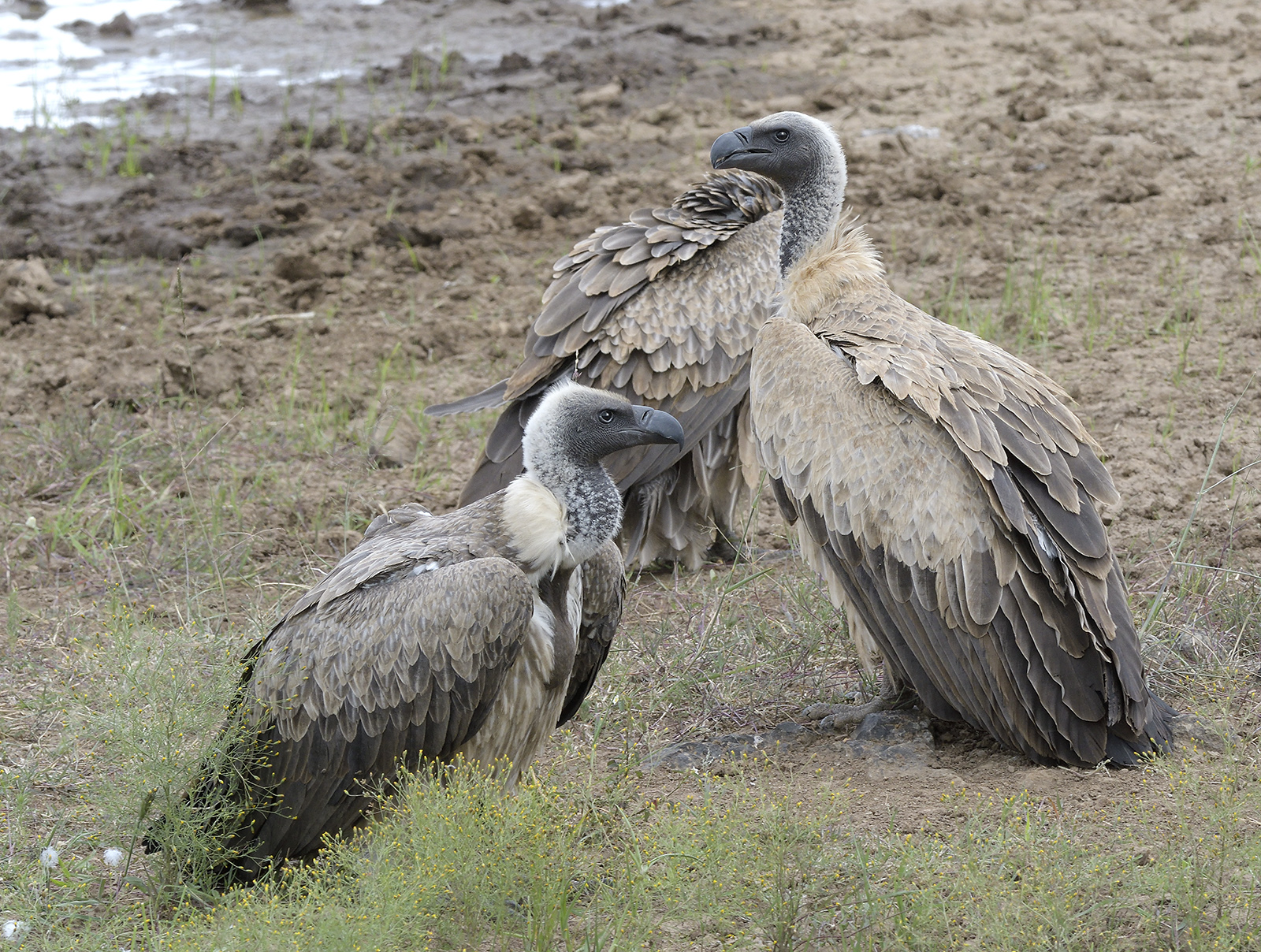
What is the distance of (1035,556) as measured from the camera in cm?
375

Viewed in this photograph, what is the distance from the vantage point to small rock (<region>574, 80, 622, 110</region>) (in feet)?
34.6

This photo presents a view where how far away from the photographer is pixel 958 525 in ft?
12.7

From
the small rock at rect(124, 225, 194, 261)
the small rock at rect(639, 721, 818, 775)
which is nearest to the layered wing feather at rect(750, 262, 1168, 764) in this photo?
the small rock at rect(639, 721, 818, 775)

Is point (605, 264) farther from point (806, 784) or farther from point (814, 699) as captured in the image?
point (806, 784)

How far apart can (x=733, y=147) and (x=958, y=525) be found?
200 centimetres

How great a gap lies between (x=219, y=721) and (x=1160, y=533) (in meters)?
3.54

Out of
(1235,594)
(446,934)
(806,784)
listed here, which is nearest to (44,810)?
(446,934)

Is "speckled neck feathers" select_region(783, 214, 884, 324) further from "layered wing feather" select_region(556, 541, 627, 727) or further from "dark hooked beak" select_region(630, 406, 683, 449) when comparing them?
"layered wing feather" select_region(556, 541, 627, 727)

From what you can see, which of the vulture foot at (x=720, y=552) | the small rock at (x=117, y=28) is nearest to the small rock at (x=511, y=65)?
the small rock at (x=117, y=28)

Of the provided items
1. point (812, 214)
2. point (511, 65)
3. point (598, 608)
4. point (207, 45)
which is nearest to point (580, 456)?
point (598, 608)

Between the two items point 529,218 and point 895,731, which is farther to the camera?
point 529,218

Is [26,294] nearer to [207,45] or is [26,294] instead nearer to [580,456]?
[580,456]

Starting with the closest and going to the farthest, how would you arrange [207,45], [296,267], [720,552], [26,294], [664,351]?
[664,351]
[720,552]
[26,294]
[296,267]
[207,45]

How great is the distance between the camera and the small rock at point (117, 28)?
12.9 m
